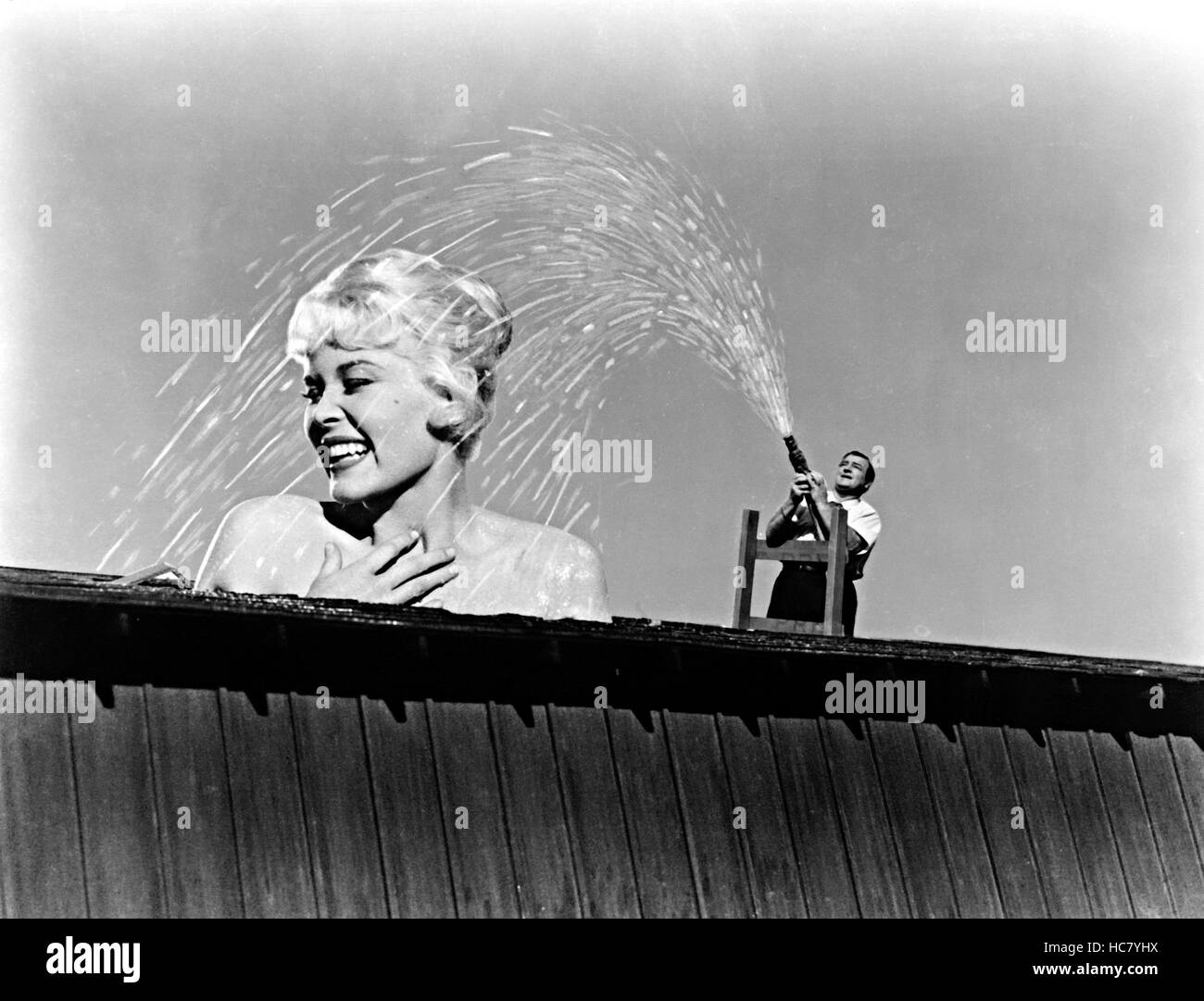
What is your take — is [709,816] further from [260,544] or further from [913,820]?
[260,544]

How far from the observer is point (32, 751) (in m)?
9.57

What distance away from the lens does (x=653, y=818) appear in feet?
36.3

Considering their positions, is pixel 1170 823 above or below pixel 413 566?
below

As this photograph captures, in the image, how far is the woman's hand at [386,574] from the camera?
11383 mm

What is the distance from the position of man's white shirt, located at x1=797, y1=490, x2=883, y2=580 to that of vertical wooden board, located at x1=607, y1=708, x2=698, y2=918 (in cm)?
344

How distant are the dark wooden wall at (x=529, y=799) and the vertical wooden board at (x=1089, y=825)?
2cm

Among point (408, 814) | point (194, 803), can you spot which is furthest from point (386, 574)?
point (194, 803)

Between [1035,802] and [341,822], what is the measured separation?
5244 millimetres

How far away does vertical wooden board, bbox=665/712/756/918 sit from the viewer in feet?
36.4

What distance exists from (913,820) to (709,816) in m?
1.66

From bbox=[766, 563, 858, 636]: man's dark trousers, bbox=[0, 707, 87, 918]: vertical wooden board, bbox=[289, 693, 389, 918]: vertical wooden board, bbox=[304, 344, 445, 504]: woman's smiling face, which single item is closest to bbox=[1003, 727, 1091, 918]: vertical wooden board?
bbox=[766, 563, 858, 636]: man's dark trousers
